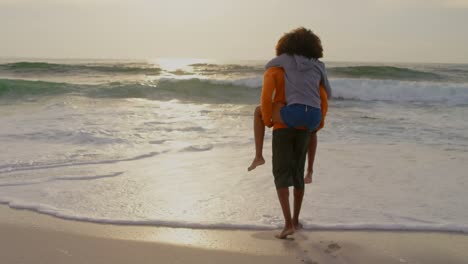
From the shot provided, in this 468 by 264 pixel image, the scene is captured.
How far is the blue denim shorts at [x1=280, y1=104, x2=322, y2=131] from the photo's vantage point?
3533 millimetres

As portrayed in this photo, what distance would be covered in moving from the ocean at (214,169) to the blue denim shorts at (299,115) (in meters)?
0.91

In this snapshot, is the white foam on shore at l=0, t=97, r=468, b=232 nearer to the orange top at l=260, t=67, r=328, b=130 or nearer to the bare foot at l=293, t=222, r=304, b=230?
the bare foot at l=293, t=222, r=304, b=230

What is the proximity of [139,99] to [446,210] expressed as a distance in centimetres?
1187

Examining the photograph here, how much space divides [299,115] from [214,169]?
8.41 feet

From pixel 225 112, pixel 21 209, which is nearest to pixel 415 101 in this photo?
pixel 225 112

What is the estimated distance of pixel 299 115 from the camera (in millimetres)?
3535

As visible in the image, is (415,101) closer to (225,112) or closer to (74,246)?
(225,112)

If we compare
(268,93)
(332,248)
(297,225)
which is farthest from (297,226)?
(268,93)

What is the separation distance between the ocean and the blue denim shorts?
906mm

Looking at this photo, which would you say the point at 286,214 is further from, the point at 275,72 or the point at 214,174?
the point at 214,174

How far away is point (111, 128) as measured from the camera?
345 inches

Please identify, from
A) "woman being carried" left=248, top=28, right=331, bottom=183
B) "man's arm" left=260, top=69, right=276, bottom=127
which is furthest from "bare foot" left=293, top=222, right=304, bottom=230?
"man's arm" left=260, top=69, right=276, bottom=127

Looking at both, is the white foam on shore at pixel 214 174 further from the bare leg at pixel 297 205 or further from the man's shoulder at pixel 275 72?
the man's shoulder at pixel 275 72

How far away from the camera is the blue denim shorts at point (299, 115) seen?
11.6 feet
